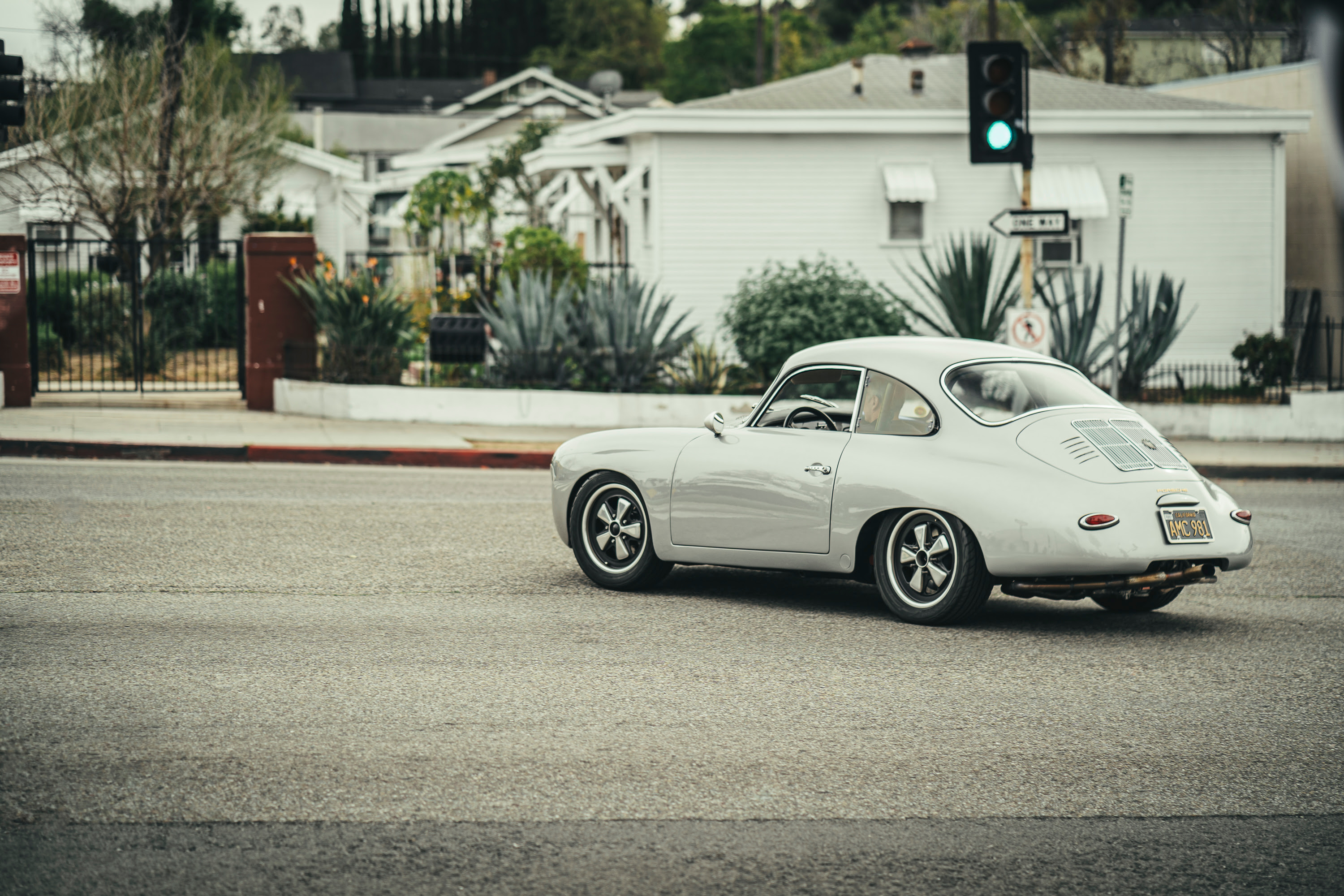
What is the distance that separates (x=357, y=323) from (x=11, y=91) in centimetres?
595

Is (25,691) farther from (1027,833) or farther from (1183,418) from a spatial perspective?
(1183,418)

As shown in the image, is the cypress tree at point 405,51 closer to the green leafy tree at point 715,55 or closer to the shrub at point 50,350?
the green leafy tree at point 715,55

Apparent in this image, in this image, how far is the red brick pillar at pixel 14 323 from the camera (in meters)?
19.0

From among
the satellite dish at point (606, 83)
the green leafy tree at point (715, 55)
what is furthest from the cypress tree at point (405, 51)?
the satellite dish at point (606, 83)

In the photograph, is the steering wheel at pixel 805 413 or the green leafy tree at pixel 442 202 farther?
the green leafy tree at pixel 442 202

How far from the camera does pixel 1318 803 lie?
5.05 m

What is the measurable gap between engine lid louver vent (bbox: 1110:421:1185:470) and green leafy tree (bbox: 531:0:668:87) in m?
87.4

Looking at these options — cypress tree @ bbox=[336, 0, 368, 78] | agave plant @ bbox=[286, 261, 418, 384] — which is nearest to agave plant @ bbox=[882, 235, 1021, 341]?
agave plant @ bbox=[286, 261, 418, 384]

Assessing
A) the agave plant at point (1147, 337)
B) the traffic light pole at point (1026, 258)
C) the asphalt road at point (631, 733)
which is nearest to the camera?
the asphalt road at point (631, 733)

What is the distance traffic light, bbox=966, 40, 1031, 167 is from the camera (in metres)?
14.2

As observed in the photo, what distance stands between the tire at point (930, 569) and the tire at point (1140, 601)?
93cm

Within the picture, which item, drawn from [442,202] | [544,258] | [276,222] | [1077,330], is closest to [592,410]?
[544,258]

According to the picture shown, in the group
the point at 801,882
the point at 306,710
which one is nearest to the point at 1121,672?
the point at 801,882

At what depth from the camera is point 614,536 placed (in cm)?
892
